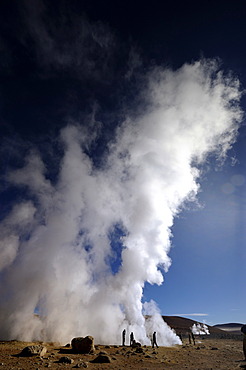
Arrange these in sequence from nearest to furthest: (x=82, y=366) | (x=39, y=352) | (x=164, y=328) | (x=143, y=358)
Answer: (x=82, y=366)
(x=39, y=352)
(x=143, y=358)
(x=164, y=328)

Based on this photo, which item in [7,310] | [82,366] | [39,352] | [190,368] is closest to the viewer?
[82,366]

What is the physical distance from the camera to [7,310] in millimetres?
48875

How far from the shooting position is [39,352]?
69.9 ft

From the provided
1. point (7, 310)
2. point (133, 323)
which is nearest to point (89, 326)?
point (133, 323)

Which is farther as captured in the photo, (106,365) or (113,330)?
(113,330)

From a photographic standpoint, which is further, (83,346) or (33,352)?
(83,346)

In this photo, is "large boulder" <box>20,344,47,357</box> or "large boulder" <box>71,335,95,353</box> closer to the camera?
"large boulder" <box>20,344,47,357</box>

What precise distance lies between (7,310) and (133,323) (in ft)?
86.8

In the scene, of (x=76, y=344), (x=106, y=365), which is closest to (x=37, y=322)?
(x=76, y=344)

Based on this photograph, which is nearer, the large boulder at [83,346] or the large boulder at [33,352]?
the large boulder at [33,352]

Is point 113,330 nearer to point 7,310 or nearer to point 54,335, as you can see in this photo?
point 54,335

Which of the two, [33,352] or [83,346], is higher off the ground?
[83,346]

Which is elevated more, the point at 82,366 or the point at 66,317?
the point at 66,317

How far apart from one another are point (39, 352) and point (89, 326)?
3298 centimetres
